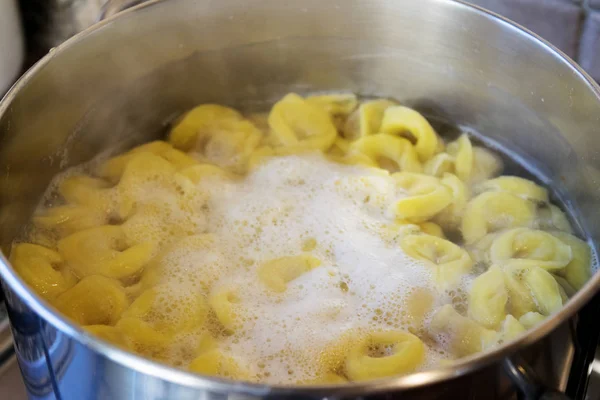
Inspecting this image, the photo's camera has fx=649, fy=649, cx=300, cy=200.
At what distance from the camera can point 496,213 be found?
920 mm

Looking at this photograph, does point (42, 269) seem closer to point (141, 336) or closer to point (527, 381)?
point (141, 336)

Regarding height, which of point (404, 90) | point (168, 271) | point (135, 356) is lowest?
point (168, 271)

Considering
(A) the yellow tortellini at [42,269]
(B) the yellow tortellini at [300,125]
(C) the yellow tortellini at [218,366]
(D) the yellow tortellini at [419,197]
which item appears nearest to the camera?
(C) the yellow tortellini at [218,366]

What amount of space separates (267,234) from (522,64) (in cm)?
Answer: 43

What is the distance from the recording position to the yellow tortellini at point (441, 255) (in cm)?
83

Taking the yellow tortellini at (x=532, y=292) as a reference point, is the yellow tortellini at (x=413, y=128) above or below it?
above

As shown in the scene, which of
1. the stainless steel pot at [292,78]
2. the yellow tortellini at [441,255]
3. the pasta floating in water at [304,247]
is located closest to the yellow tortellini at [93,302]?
the pasta floating in water at [304,247]

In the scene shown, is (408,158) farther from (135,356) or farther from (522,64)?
(135,356)

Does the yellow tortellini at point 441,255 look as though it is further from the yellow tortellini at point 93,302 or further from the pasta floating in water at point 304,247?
the yellow tortellini at point 93,302

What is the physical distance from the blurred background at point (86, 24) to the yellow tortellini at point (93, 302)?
1.56 feet

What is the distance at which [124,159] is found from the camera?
3.21 feet

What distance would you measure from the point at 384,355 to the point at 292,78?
542 mm

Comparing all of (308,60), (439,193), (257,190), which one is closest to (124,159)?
(257,190)

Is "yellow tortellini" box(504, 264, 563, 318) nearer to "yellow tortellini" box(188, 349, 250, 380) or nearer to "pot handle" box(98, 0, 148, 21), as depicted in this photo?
"yellow tortellini" box(188, 349, 250, 380)
